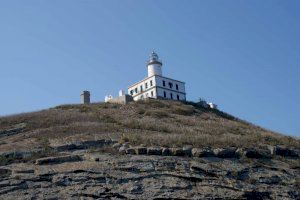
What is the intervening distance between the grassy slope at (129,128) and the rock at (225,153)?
1.73m

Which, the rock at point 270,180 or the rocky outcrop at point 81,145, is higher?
the rocky outcrop at point 81,145

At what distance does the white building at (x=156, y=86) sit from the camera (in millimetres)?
70250

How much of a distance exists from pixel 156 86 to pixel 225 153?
39.1 meters

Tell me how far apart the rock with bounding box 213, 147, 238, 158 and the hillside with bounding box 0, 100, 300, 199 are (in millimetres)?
60

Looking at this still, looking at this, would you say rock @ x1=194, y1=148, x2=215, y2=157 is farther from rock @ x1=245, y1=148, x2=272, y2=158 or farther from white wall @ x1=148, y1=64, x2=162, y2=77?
white wall @ x1=148, y1=64, x2=162, y2=77

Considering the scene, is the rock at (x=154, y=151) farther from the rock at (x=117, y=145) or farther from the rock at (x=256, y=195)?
the rock at (x=256, y=195)

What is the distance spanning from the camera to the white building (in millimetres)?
70250

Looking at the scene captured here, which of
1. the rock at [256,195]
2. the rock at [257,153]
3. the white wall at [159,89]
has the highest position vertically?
the white wall at [159,89]

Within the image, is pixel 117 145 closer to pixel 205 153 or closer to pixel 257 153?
pixel 205 153

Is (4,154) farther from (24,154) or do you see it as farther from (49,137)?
(49,137)

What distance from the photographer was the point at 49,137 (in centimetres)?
3444

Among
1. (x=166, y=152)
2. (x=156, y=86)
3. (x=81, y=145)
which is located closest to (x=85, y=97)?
(x=156, y=86)

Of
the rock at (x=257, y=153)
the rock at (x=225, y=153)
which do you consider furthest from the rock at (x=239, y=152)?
the rock at (x=257, y=153)

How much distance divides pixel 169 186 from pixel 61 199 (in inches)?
197
